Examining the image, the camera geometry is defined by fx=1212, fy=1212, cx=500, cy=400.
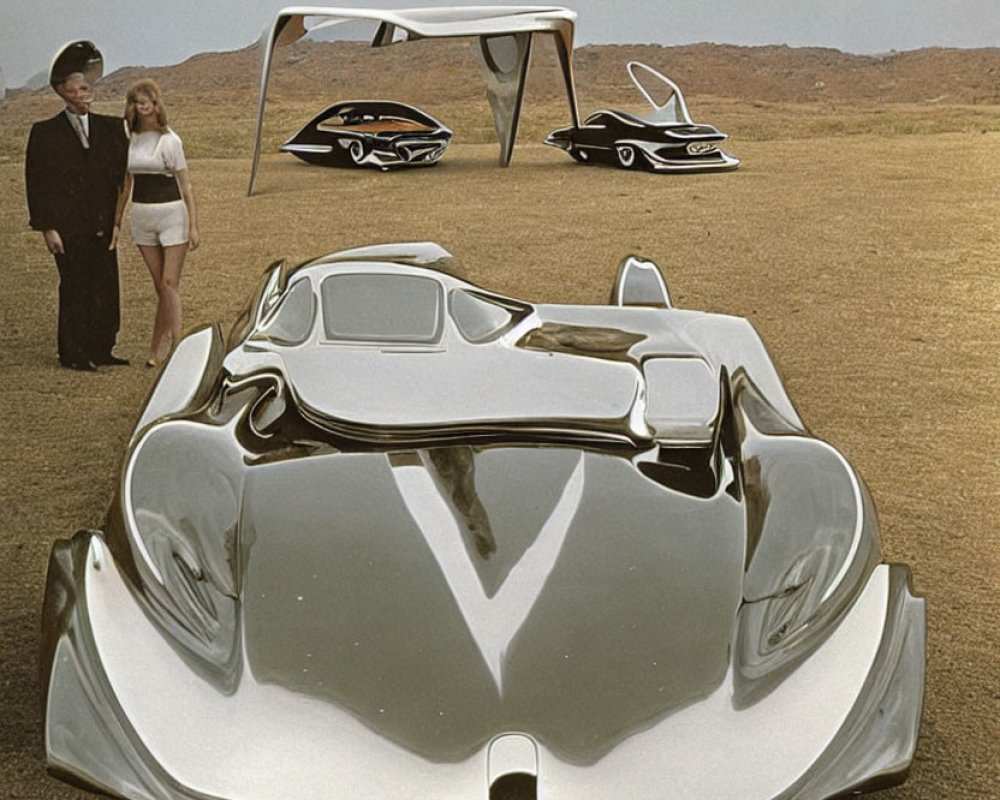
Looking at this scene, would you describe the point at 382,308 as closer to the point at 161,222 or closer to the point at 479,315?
the point at 479,315

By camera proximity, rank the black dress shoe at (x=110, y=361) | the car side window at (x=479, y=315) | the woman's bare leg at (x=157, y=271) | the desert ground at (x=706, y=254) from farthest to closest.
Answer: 1. the black dress shoe at (x=110, y=361)
2. the woman's bare leg at (x=157, y=271)
3. the desert ground at (x=706, y=254)
4. the car side window at (x=479, y=315)

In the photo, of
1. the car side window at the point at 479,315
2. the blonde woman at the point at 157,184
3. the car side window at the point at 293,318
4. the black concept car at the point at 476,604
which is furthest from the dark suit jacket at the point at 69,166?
the black concept car at the point at 476,604

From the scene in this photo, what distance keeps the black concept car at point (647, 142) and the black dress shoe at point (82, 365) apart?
24.7 feet

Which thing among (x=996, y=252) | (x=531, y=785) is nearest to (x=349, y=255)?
(x=531, y=785)

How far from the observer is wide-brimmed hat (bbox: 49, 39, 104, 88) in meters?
5.93

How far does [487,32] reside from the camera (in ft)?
35.0

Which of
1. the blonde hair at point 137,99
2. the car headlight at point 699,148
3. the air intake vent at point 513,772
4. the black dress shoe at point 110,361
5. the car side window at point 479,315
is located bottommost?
the black dress shoe at point 110,361

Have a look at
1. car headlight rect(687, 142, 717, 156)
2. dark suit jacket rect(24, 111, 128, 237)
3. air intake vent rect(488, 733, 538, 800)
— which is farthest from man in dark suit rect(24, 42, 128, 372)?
car headlight rect(687, 142, 717, 156)

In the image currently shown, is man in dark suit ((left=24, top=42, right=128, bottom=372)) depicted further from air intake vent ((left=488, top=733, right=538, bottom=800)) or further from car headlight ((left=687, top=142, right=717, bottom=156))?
car headlight ((left=687, top=142, right=717, bottom=156))

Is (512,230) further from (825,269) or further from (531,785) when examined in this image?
(531,785)

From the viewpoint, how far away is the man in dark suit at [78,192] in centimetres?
608

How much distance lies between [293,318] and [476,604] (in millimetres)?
1290

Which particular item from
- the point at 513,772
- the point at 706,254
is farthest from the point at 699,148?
the point at 513,772

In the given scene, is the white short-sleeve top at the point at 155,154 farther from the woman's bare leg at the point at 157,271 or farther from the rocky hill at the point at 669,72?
the rocky hill at the point at 669,72
